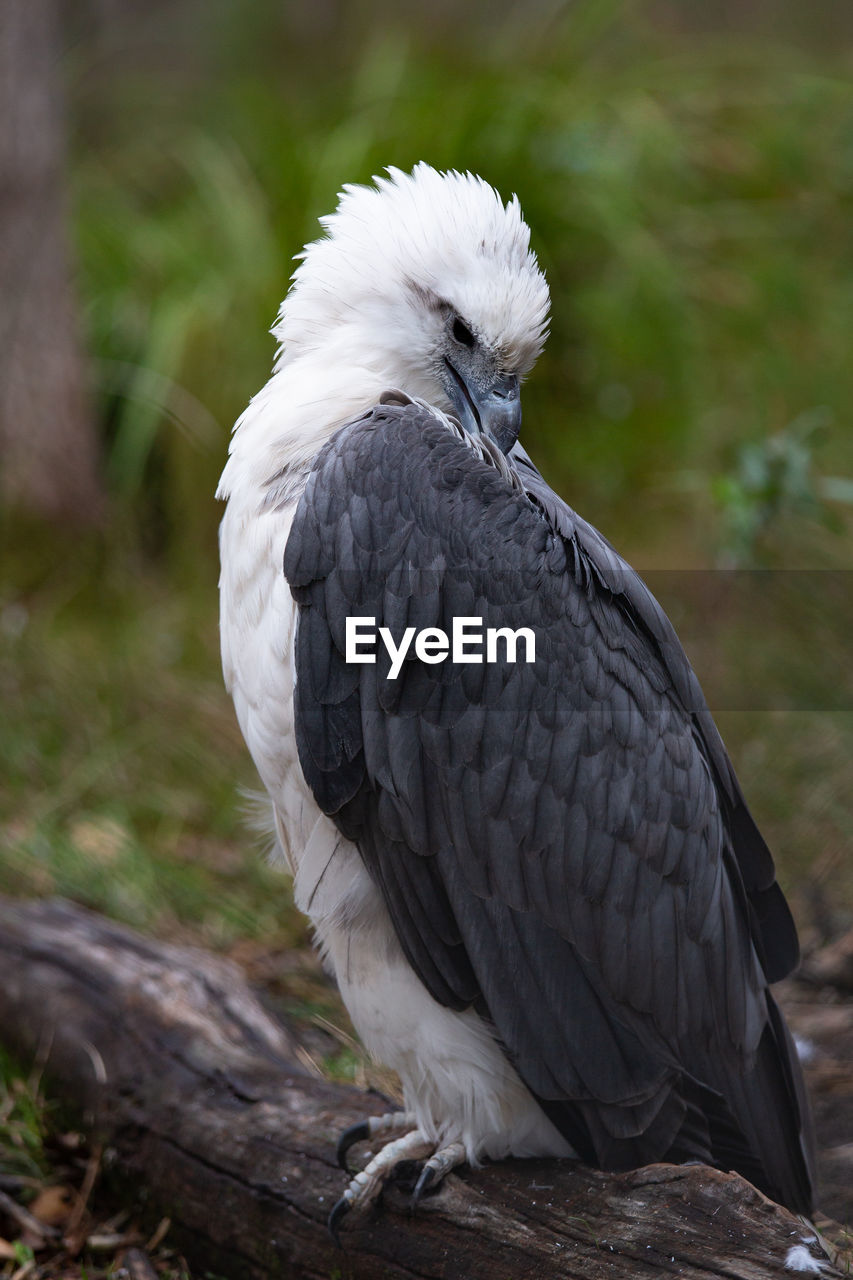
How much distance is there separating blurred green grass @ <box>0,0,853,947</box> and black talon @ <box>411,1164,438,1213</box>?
2028mm

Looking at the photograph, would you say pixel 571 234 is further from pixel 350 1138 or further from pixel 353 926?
pixel 350 1138

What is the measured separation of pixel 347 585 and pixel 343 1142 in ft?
4.08

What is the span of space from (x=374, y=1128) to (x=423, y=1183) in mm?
232

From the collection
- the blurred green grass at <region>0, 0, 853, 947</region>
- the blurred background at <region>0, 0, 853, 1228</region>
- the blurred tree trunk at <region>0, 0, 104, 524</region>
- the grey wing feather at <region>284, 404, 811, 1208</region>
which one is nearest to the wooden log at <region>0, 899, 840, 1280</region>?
the grey wing feather at <region>284, 404, 811, 1208</region>

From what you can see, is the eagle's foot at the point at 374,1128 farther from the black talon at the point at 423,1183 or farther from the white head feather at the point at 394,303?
the white head feather at the point at 394,303

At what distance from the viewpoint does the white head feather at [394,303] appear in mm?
2904

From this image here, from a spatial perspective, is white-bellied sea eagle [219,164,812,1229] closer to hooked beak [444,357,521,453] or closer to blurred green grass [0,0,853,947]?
hooked beak [444,357,521,453]

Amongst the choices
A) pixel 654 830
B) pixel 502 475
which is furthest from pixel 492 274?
pixel 654 830

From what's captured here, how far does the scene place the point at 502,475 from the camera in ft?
9.16

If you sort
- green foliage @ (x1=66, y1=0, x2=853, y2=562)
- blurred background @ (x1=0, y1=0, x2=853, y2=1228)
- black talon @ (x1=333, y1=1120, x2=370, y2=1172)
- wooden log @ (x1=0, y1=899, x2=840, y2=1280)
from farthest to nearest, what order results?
green foliage @ (x1=66, y1=0, x2=853, y2=562), blurred background @ (x1=0, y1=0, x2=853, y2=1228), black talon @ (x1=333, y1=1120, x2=370, y2=1172), wooden log @ (x1=0, y1=899, x2=840, y2=1280)

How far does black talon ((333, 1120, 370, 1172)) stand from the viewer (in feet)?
9.43

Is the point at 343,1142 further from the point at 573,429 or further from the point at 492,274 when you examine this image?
the point at 573,429

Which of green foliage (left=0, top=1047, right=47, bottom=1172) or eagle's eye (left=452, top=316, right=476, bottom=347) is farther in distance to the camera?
green foliage (left=0, top=1047, right=47, bottom=1172)

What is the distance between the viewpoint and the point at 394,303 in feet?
9.80
